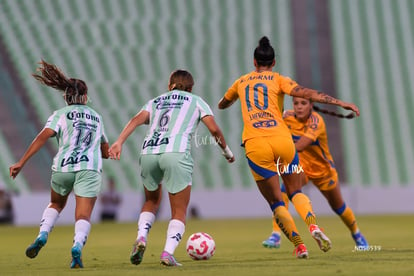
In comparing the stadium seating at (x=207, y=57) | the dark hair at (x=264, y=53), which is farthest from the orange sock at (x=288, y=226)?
the stadium seating at (x=207, y=57)

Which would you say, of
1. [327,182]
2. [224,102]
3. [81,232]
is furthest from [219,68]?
[81,232]

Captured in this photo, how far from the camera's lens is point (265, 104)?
8039mm

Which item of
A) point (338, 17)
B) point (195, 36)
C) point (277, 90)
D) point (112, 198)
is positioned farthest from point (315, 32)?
point (277, 90)

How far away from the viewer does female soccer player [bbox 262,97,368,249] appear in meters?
9.98

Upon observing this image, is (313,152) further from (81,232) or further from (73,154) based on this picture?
(81,232)

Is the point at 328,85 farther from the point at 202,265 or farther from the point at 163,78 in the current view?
the point at 202,265

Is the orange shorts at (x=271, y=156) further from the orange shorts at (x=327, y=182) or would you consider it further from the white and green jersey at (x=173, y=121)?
the orange shorts at (x=327, y=182)

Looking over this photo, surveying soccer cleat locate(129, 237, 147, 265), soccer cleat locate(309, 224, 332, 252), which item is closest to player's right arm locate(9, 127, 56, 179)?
soccer cleat locate(129, 237, 147, 265)

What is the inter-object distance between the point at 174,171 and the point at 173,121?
0.48 metres

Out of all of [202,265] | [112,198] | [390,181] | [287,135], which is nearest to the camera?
[202,265]

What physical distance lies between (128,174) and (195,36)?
6489mm

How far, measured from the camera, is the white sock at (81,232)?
7.34m

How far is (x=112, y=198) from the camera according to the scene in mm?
21188

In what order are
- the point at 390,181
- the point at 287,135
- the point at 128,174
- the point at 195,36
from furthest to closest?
the point at 195,36, the point at 390,181, the point at 128,174, the point at 287,135
